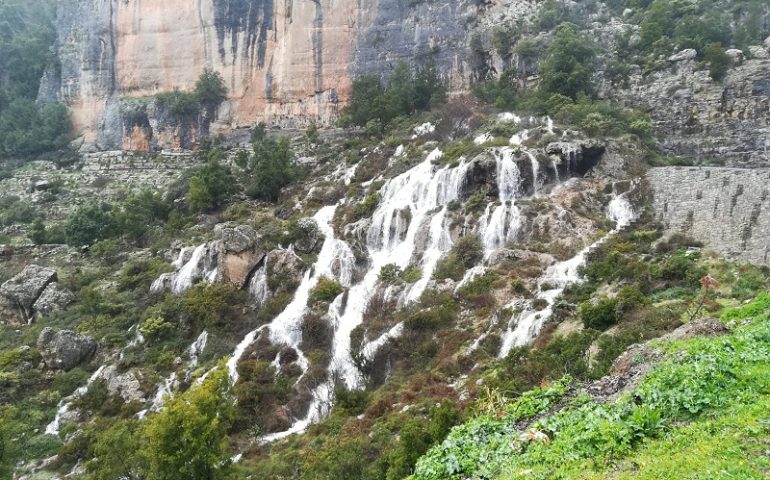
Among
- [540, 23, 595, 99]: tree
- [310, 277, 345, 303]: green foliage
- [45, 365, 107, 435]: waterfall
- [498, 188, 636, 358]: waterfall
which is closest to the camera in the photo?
[498, 188, 636, 358]: waterfall

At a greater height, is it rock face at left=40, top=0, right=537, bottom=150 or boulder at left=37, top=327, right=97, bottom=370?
rock face at left=40, top=0, right=537, bottom=150

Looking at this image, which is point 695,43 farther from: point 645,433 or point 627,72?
point 645,433

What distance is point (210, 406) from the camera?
11.6 metres

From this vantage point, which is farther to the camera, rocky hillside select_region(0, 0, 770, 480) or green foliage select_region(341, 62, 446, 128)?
green foliage select_region(341, 62, 446, 128)

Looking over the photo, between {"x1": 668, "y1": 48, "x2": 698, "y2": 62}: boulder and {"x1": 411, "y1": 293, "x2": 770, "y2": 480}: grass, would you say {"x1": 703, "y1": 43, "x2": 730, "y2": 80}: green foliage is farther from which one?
{"x1": 411, "y1": 293, "x2": 770, "y2": 480}: grass

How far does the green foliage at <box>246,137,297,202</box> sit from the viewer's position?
37.2m

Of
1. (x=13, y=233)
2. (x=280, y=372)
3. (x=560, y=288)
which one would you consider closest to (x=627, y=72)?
(x=560, y=288)

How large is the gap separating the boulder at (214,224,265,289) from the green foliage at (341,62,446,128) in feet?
56.4

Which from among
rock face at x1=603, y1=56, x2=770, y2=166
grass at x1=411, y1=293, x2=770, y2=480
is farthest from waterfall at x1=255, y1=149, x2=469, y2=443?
rock face at x1=603, y1=56, x2=770, y2=166

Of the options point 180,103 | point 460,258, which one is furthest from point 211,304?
point 180,103

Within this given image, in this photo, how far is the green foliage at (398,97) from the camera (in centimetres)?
4128

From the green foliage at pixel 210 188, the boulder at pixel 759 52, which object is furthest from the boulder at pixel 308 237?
the boulder at pixel 759 52

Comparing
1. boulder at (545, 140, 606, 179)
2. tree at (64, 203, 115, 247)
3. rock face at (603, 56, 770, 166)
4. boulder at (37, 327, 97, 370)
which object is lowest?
boulder at (37, 327, 97, 370)

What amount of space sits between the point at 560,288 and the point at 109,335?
19.9 meters
